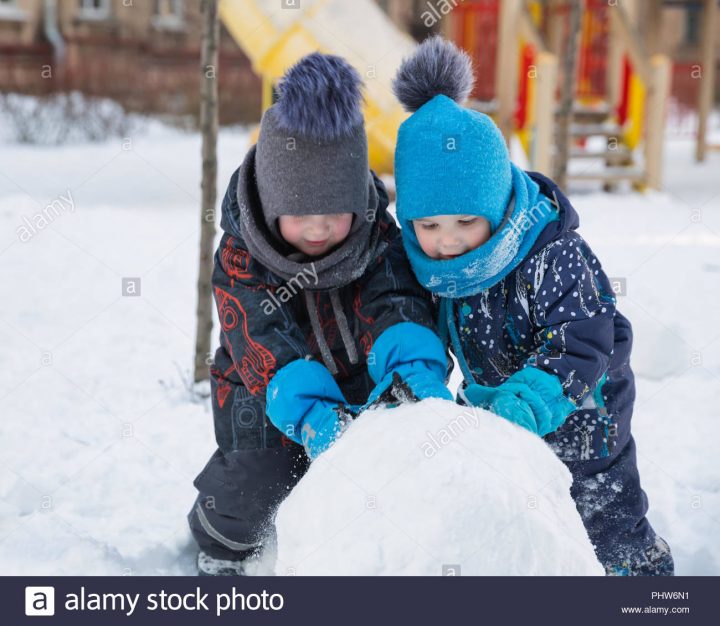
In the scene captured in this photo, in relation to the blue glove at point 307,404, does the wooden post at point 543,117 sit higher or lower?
higher

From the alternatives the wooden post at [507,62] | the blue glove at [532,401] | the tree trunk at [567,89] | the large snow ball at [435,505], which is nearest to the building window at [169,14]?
the wooden post at [507,62]

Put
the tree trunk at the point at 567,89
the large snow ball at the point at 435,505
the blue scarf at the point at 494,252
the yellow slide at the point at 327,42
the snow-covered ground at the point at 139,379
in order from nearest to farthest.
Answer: the large snow ball at the point at 435,505
the blue scarf at the point at 494,252
the snow-covered ground at the point at 139,379
the tree trunk at the point at 567,89
the yellow slide at the point at 327,42

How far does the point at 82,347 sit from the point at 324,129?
268 centimetres

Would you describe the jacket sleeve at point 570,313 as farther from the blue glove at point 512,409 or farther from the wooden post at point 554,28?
the wooden post at point 554,28

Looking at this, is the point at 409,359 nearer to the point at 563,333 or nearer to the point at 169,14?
the point at 563,333

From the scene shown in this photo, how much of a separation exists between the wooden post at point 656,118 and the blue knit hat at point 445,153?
731 centimetres

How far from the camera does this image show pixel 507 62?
837 centimetres

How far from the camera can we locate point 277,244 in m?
2.23

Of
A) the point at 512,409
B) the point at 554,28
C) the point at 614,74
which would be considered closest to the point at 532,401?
the point at 512,409

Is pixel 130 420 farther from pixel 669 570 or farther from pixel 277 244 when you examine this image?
pixel 669 570

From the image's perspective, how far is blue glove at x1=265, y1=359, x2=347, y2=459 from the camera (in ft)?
6.51

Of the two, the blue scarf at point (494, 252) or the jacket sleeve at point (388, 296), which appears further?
the jacket sleeve at point (388, 296)

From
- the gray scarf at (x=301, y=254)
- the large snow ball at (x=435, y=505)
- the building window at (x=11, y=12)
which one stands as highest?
the building window at (x=11, y=12)

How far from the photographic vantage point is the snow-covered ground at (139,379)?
2740 millimetres
